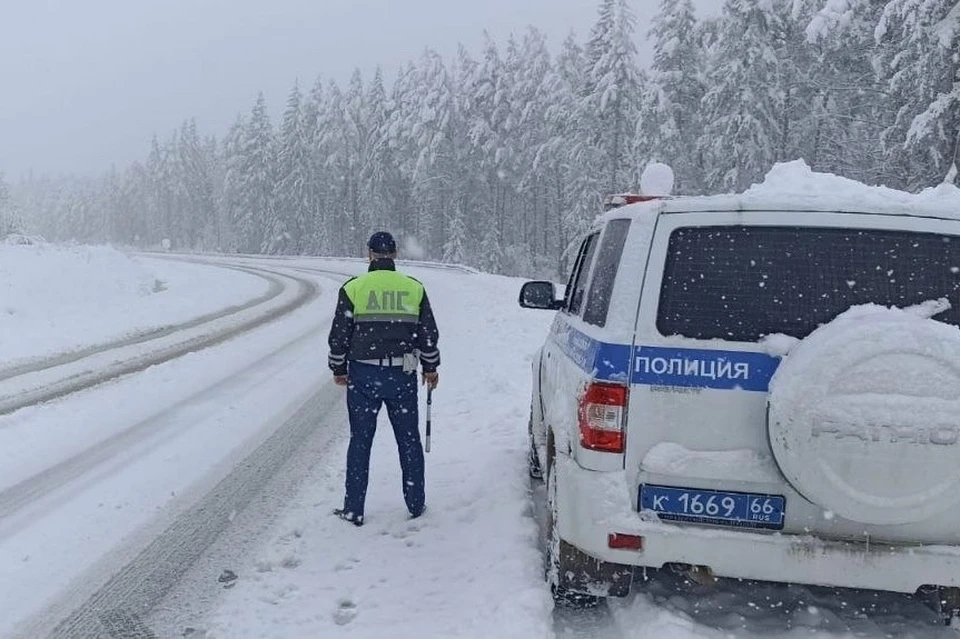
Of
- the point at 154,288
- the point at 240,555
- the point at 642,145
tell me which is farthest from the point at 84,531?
the point at 642,145

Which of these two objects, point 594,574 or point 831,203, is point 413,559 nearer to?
point 594,574

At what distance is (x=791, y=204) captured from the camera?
3.46 metres

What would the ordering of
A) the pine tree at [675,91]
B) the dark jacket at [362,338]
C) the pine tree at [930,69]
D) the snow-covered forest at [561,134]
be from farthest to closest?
the pine tree at [675,91] < the snow-covered forest at [561,134] < the pine tree at [930,69] < the dark jacket at [362,338]

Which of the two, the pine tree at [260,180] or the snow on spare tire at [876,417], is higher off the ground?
the pine tree at [260,180]

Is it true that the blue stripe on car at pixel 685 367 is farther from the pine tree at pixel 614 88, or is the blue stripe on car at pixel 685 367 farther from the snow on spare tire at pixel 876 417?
the pine tree at pixel 614 88

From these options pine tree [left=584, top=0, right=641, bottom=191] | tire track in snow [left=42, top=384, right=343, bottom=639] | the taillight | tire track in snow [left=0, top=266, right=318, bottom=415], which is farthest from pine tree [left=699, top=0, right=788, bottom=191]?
the taillight

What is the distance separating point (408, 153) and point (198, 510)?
177 feet

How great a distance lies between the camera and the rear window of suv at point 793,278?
332cm

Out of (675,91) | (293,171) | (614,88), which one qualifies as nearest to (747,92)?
(675,91)

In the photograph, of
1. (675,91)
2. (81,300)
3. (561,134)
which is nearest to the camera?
(81,300)

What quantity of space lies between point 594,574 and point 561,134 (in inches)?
1858

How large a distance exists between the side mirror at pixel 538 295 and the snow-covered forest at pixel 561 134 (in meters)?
13.6

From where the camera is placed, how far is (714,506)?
134 inches

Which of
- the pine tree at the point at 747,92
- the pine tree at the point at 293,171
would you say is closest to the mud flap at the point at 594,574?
the pine tree at the point at 747,92
